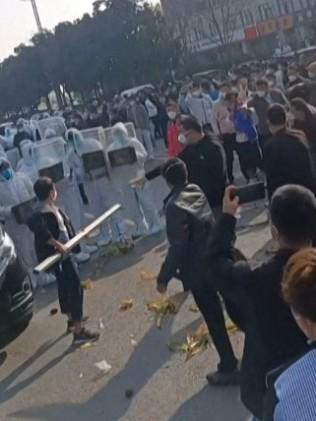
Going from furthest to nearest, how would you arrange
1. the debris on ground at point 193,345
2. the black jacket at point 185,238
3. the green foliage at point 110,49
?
1. the green foliage at point 110,49
2. the debris on ground at point 193,345
3. the black jacket at point 185,238

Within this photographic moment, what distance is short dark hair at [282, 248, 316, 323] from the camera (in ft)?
8.71

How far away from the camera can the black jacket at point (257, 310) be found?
3.98 meters

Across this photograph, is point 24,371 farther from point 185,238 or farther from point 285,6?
point 285,6

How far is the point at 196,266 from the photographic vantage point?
21.4 ft

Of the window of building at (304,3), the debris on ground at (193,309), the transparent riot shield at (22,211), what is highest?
the window of building at (304,3)

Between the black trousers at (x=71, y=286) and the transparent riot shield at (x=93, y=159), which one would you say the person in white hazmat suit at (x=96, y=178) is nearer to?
the transparent riot shield at (x=93, y=159)

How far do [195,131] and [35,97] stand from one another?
189 feet

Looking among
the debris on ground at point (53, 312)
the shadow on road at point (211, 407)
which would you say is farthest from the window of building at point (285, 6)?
the shadow on road at point (211, 407)

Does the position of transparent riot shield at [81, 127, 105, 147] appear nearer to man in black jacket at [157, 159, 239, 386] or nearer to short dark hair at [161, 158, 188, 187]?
short dark hair at [161, 158, 188, 187]

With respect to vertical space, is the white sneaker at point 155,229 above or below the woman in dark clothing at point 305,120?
below

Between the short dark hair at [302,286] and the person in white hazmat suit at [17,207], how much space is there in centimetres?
782

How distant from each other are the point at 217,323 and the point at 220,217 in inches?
86.9

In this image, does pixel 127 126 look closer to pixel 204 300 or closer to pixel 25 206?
pixel 25 206

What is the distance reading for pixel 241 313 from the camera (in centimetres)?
465
